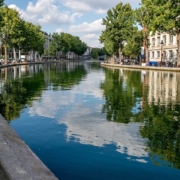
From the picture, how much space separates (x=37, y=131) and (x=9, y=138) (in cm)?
193

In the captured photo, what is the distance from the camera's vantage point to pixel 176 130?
29.5 feet

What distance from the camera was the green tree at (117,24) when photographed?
74688 mm

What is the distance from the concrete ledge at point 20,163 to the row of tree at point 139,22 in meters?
40.1

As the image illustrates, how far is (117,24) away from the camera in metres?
75.6

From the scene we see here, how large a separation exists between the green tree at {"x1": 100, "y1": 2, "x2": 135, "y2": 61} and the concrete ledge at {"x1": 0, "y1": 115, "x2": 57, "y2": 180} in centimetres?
6760

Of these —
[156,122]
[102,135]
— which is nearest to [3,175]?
[102,135]

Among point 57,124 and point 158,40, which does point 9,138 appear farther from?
point 158,40

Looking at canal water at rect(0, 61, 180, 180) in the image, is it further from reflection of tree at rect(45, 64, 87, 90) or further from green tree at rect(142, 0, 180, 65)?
green tree at rect(142, 0, 180, 65)

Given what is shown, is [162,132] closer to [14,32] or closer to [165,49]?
[165,49]

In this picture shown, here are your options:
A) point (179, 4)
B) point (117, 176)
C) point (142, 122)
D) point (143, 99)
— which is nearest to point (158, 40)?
point (179, 4)

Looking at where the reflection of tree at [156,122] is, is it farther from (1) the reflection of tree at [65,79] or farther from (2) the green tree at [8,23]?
(2) the green tree at [8,23]

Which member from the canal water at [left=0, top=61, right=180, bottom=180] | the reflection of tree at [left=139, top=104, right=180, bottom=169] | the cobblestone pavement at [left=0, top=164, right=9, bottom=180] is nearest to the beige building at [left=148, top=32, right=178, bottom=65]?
the canal water at [left=0, top=61, right=180, bottom=180]

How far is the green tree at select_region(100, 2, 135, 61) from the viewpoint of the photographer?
7469cm

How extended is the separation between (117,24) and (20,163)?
73.4 metres
